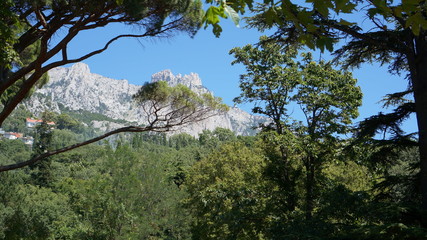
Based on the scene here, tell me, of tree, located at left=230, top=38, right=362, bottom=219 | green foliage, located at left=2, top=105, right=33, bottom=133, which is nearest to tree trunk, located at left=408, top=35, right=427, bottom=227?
tree, located at left=230, top=38, right=362, bottom=219

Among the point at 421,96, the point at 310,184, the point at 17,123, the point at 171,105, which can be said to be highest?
the point at 17,123

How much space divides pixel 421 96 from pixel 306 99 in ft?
12.9

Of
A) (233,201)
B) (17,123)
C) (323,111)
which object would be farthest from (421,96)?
(17,123)

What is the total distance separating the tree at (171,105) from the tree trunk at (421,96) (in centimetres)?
398

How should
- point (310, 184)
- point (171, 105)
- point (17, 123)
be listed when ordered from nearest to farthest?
point (171, 105), point (310, 184), point (17, 123)

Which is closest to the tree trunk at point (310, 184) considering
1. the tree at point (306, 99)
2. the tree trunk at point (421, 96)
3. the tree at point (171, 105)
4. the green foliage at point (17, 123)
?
the tree at point (306, 99)

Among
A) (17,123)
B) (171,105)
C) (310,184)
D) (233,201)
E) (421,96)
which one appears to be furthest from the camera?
(17,123)

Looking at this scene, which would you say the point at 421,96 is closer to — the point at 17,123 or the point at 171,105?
the point at 171,105

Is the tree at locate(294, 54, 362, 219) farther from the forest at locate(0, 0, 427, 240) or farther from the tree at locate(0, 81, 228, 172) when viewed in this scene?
the tree at locate(0, 81, 228, 172)

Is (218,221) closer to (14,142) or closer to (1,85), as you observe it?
(1,85)

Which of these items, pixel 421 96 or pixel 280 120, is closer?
pixel 421 96

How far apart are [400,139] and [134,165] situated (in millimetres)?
12406

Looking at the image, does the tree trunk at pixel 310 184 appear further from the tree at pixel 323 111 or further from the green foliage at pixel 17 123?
the green foliage at pixel 17 123

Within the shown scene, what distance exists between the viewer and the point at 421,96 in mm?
5051
